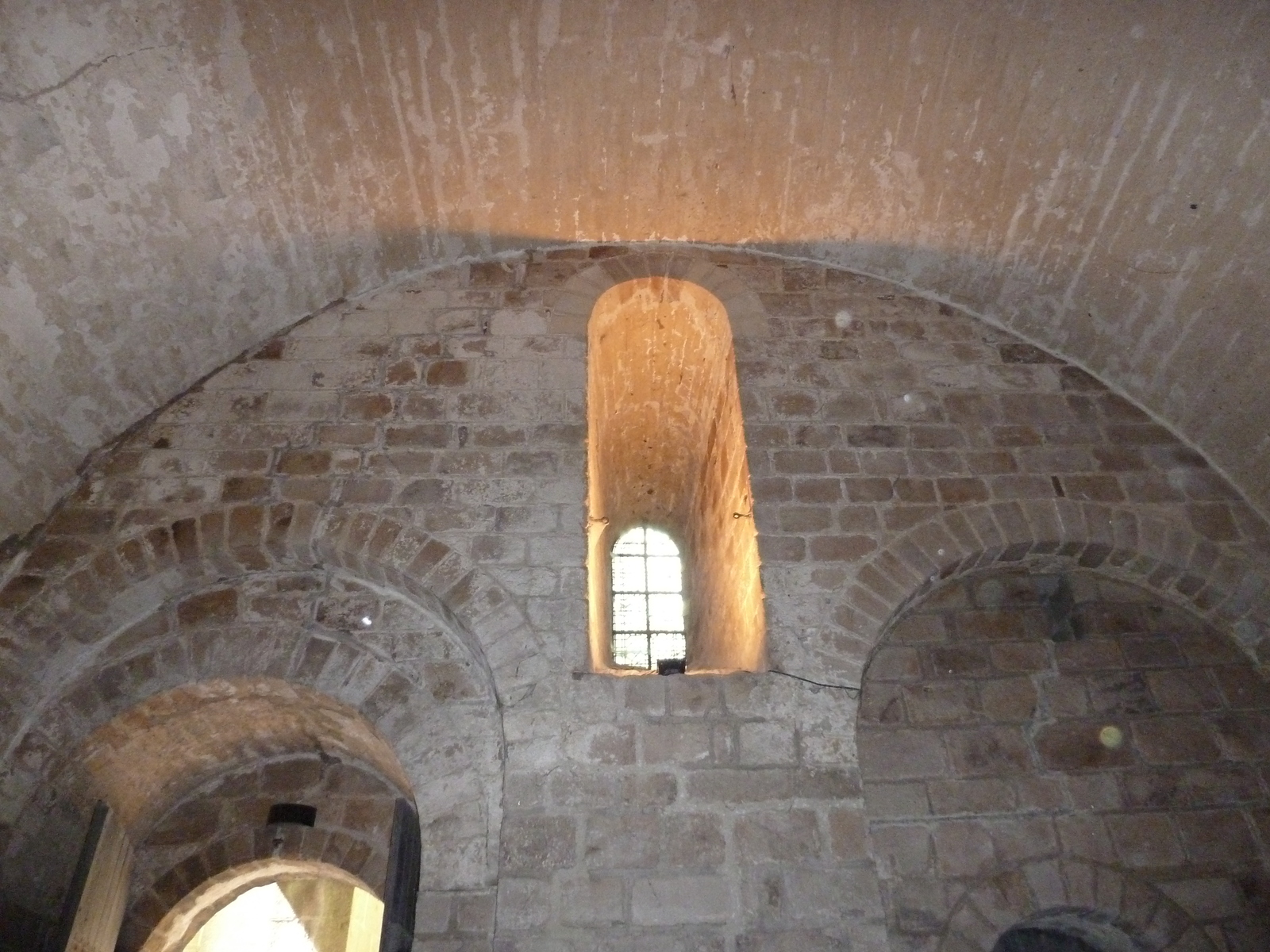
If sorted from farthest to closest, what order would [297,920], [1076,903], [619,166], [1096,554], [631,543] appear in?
[297,920]
[631,543]
[619,166]
[1096,554]
[1076,903]

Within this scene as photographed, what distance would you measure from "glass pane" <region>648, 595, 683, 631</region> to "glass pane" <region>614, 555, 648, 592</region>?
128 mm

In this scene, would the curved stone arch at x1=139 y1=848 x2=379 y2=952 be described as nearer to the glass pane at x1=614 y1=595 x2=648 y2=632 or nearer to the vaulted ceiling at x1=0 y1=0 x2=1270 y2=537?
the vaulted ceiling at x1=0 y1=0 x2=1270 y2=537

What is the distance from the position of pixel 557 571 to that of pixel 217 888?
87.9 inches

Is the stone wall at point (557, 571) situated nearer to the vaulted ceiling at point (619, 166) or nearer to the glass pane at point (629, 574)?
the vaulted ceiling at point (619, 166)

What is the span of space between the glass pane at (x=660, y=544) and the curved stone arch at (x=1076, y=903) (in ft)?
10.9

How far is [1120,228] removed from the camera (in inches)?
164

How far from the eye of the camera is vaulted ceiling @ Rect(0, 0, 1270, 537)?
11.7ft

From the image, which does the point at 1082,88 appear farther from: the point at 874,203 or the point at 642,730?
the point at 642,730

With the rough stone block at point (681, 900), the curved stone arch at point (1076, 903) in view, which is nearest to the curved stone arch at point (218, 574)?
the rough stone block at point (681, 900)

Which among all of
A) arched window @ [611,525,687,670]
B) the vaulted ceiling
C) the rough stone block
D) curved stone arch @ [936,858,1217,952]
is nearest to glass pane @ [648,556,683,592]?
arched window @ [611,525,687,670]

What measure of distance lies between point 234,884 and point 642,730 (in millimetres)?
2328

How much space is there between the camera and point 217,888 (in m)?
4.12

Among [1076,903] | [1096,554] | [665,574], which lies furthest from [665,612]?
[1076,903]

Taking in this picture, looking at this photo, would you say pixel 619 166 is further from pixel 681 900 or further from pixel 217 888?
pixel 217 888
